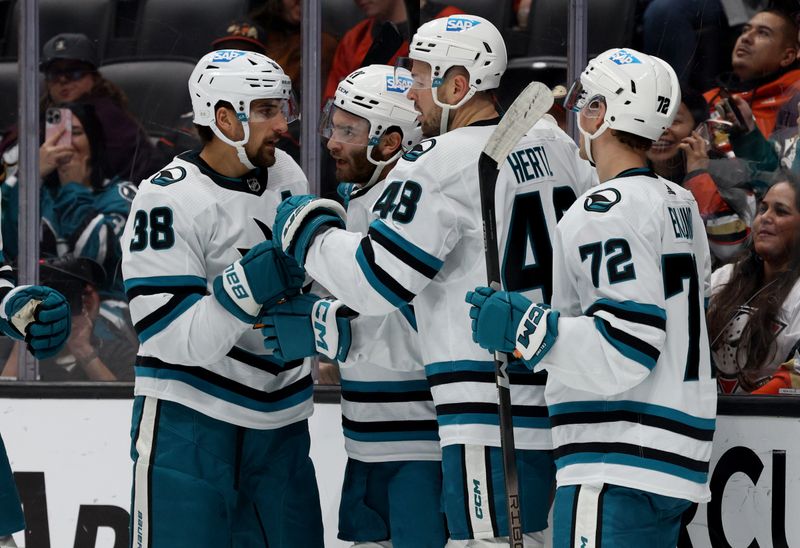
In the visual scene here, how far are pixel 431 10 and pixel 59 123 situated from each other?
1.27 meters

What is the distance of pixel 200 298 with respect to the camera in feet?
9.34

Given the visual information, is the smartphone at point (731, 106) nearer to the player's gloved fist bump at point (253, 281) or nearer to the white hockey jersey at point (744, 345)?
the white hockey jersey at point (744, 345)

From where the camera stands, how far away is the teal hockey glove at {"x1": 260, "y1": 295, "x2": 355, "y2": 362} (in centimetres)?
288

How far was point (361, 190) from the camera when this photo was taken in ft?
10.1

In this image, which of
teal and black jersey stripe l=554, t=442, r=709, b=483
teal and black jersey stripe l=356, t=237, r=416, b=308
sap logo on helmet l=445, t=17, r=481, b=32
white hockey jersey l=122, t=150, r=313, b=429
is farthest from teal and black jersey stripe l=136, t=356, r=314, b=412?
sap logo on helmet l=445, t=17, r=481, b=32

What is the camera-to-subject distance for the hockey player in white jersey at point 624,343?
7.72ft

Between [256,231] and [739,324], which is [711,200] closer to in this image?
[739,324]

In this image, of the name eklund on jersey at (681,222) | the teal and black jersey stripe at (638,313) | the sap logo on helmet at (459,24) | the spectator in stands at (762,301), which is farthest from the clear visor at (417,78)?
the spectator in stands at (762,301)

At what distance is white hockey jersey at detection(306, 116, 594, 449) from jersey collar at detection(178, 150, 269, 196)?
0.34 m

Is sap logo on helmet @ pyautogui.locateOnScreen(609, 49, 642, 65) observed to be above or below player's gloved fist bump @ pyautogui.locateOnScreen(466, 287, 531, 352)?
above

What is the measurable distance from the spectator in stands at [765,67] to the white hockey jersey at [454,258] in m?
0.91

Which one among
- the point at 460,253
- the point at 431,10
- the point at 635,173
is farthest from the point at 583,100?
the point at 431,10

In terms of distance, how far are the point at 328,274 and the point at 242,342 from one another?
0.39 meters

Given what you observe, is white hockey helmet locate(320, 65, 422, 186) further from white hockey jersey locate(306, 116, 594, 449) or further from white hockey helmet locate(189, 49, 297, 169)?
white hockey jersey locate(306, 116, 594, 449)
